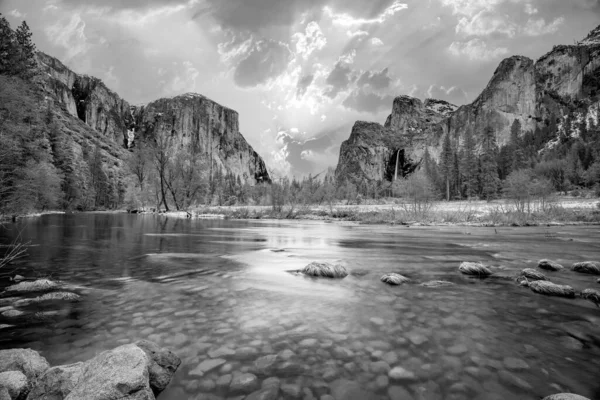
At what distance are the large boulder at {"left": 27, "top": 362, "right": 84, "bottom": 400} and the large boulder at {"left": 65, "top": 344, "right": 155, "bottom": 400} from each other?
150 mm

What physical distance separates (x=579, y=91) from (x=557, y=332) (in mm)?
237984

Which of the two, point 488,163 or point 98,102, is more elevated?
point 98,102

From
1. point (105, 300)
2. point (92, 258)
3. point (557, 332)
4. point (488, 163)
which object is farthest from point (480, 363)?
point (488, 163)

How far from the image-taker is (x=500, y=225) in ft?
96.3

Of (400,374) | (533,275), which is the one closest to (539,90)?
(533,275)

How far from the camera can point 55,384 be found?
2.62 metres

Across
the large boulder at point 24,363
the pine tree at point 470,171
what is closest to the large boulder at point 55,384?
the large boulder at point 24,363

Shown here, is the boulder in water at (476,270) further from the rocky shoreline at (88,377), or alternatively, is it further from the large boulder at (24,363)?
the large boulder at (24,363)

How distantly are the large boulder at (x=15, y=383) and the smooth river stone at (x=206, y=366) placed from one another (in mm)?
1415

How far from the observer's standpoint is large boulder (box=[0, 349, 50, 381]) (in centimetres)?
286

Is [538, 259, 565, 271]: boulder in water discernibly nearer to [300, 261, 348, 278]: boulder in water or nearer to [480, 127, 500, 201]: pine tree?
[300, 261, 348, 278]: boulder in water

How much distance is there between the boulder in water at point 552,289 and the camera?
6.07 m

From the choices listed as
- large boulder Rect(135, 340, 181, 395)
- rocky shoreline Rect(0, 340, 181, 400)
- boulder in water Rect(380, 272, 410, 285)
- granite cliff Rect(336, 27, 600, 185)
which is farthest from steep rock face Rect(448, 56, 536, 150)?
rocky shoreline Rect(0, 340, 181, 400)

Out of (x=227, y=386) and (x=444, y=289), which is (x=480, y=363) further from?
(x=444, y=289)
